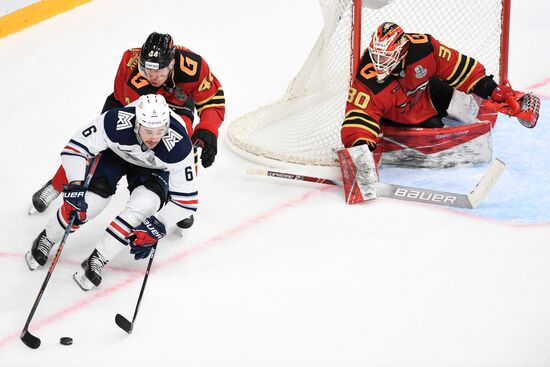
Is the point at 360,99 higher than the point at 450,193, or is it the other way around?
the point at 360,99

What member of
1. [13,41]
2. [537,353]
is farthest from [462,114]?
[13,41]

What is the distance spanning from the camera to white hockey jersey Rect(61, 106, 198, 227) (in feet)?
11.4

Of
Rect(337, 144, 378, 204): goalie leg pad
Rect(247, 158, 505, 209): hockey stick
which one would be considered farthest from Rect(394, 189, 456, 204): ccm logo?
Rect(337, 144, 378, 204): goalie leg pad

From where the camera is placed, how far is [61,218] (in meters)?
3.56

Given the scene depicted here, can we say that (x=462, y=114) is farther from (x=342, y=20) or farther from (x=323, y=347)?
(x=323, y=347)

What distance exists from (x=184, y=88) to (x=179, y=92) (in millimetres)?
27

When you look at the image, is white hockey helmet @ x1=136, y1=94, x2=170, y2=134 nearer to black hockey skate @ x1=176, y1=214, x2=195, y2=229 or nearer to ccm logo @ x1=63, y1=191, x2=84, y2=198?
ccm logo @ x1=63, y1=191, x2=84, y2=198

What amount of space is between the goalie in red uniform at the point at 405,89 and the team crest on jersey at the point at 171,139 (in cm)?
92

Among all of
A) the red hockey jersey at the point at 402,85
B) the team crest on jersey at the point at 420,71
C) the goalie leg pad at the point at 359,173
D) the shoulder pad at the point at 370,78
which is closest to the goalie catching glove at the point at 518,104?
the red hockey jersey at the point at 402,85

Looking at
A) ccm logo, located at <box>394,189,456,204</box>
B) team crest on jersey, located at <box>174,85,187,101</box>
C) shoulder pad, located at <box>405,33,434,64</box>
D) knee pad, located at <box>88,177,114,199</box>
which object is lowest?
ccm logo, located at <box>394,189,456,204</box>

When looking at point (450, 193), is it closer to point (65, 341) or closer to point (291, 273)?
point (291, 273)

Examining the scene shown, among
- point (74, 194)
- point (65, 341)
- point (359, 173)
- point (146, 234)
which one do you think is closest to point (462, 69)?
point (359, 173)

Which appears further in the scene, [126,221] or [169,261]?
[169,261]

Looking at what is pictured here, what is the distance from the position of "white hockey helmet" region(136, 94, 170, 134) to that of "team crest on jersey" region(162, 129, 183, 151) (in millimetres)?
88
